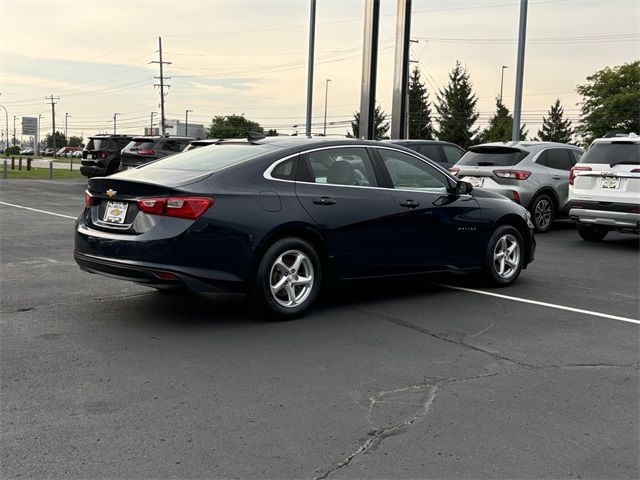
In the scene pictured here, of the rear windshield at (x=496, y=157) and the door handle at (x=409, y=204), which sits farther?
the rear windshield at (x=496, y=157)

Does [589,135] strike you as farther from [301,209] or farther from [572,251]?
[301,209]

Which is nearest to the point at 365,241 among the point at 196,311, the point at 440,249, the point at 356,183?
the point at 356,183

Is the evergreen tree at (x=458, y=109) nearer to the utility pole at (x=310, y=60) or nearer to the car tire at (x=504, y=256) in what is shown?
the utility pole at (x=310, y=60)

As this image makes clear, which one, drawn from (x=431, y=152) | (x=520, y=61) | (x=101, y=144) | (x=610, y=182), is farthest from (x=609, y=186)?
(x=101, y=144)

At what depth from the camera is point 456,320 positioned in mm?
6324

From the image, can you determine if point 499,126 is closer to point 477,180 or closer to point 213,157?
point 477,180

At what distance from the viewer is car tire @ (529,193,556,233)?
1349 centimetres

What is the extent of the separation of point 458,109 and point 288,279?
88.0 metres

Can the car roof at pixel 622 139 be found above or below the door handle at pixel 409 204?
above

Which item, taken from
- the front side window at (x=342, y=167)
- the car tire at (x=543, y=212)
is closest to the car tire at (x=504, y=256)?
the front side window at (x=342, y=167)

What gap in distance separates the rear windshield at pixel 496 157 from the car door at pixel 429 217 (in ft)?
19.5

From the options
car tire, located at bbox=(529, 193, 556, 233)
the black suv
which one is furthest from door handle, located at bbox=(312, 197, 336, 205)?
the black suv

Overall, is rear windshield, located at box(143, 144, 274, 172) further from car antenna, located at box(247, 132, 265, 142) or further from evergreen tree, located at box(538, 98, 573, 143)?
evergreen tree, located at box(538, 98, 573, 143)

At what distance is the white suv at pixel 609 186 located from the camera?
36.2 ft
